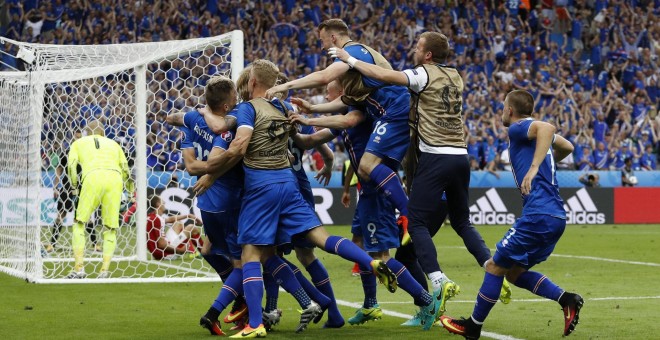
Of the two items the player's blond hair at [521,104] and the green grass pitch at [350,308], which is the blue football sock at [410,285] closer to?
the green grass pitch at [350,308]

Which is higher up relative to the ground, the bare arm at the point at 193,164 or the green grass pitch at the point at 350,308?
the bare arm at the point at 193,164

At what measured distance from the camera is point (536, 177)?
775cm

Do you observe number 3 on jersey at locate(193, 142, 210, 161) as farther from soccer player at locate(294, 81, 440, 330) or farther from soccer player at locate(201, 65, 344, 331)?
soccer player at locate(294, 81, 440, 330)

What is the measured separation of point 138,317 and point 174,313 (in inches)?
16.0

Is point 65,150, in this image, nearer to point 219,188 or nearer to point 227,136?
point 219,188

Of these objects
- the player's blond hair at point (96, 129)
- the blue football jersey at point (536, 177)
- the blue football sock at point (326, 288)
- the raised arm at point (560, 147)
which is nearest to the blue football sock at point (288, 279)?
the blue football sock at point (326, 288)

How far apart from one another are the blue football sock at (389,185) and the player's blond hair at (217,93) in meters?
1.33

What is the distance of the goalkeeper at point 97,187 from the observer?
13.3 metres

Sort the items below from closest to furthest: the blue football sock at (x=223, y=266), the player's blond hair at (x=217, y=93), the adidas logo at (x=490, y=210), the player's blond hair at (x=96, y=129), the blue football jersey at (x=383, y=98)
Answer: the player's blond hair at (x=217, y=93) < the blue football jersey at (x=383, y=98) < the blue football sock at (x=223, y=266) < the player's blond hair at (x=96, y=129) < the adidas logo at (x=490, y=210)

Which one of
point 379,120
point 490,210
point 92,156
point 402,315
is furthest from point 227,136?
point 490,210

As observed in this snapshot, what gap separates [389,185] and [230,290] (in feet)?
5.06

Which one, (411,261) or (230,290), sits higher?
(230,290)

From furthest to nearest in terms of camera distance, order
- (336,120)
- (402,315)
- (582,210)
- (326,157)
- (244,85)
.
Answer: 1. (582,210)
2. (326,157)
3. (402,315)
4. (336,120)
5. (244,85)

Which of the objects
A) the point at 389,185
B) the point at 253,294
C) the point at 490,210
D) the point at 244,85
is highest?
the point at 244,85
